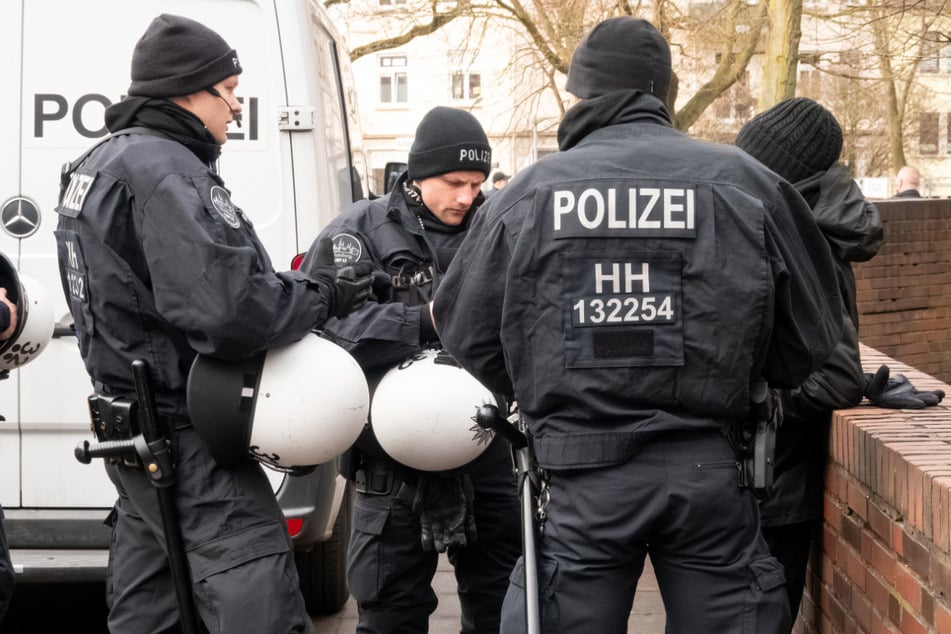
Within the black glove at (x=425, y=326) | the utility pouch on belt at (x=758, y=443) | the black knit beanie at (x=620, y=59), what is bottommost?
the utility pouch on belt at (x=758, y=443)

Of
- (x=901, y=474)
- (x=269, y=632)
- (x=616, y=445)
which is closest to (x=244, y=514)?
(x=269, y=632)

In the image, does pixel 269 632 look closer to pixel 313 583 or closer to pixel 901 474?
pixel 901 474

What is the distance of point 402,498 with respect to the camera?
12.6ft

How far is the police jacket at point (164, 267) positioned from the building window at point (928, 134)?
4750cm

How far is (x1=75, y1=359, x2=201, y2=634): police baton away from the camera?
3.14 metres

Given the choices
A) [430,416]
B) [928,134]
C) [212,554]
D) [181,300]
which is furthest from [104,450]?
[928,134]

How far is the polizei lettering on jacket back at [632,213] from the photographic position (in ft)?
9.14

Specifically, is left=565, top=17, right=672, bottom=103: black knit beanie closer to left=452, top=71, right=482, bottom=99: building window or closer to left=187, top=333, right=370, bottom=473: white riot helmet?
left=187, top=333, right=370, bottom=473: white riot helmet

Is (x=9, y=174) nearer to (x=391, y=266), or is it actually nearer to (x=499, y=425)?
(x=391, y=266)

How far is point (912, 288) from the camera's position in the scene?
27.1 ft

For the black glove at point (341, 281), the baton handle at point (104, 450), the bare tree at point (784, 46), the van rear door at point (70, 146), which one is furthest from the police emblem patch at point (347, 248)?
the bare tree at point (784, 46)

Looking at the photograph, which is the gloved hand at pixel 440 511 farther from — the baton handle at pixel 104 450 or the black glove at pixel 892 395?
the black glove at pixel 892 395

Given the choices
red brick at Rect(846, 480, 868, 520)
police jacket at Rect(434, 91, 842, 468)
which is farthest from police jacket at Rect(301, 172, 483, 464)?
red brick at Rect(846, 480, 868, 520)

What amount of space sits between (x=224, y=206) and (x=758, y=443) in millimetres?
1390
